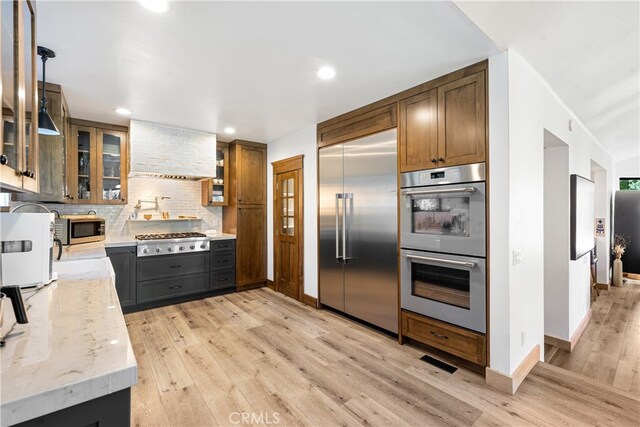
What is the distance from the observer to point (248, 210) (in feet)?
16.3

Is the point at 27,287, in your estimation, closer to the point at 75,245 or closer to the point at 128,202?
Result: the point at 75,245

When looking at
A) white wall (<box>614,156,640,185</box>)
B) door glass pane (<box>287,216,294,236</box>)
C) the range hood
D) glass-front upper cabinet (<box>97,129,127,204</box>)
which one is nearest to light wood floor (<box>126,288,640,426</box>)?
door glass pane (<box>287,216,294,236</box>)

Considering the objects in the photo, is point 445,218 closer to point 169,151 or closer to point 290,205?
point 290,205

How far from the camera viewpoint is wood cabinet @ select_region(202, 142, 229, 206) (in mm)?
5043

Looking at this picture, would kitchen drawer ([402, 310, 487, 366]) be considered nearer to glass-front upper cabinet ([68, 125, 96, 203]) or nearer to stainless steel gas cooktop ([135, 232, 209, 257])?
stainless steel gas cooktop ([135, 232, 209, 257])

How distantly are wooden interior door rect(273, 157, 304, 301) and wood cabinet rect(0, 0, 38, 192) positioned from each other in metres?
3.26

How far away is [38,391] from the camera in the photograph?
2.35 feet

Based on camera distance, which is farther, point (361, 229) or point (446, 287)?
point (361, 229)

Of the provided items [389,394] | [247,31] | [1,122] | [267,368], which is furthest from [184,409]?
[247,31]

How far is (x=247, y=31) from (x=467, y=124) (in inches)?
→ 71.4

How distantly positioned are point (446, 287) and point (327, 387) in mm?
1317

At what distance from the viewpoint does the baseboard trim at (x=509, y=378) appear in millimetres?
2156

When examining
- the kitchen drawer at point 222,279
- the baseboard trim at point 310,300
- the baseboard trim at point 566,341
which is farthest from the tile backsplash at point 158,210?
the baseboard trim at point 566,341

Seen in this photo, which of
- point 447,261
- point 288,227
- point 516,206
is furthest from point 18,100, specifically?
point 288,227
